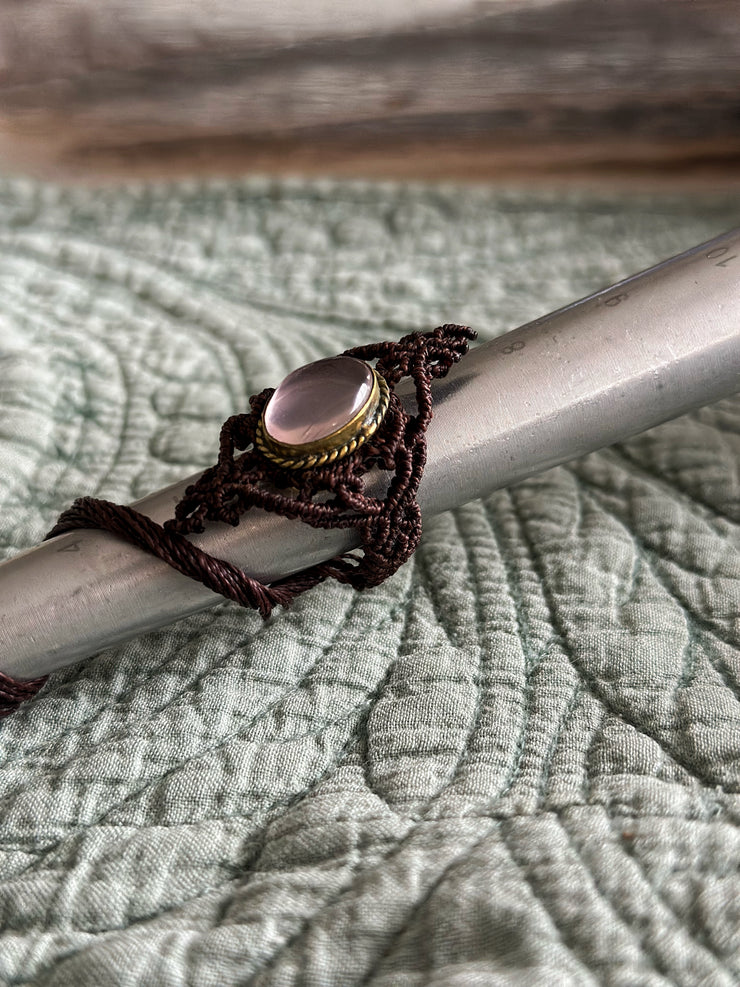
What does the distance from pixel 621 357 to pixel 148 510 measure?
25 centimetres

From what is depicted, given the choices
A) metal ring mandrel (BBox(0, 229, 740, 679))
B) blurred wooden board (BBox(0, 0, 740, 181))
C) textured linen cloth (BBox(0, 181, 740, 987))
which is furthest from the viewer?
blurred wooden board (BBox(0, 0, 740, 181))

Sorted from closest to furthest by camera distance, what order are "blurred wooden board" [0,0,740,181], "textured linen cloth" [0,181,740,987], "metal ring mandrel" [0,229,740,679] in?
"textured linen cloth" [0,181,740,987], "metal ring mandrel" [0,229,740,679], "blurred wooden board" [0,0,740,181]

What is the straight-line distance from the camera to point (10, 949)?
38cm

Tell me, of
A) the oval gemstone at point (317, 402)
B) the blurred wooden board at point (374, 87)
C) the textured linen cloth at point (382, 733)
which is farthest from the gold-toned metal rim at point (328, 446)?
the blurred wooden board at point (374, 87)

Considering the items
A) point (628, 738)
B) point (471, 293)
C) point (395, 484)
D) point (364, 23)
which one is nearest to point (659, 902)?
point (628, 738)

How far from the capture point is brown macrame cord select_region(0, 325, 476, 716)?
1.47ft

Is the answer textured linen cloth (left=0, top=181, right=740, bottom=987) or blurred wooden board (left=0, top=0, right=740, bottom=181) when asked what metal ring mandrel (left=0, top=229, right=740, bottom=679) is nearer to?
textured linen cloth (left=0, top=181, right=740, bottom=987)

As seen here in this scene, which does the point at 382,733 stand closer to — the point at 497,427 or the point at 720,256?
the point at 497,427

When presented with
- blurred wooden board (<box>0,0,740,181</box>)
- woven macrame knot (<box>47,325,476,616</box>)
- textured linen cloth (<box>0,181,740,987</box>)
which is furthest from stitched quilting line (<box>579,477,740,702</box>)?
blurred wooden board (<box>0,0,740,181</box>)

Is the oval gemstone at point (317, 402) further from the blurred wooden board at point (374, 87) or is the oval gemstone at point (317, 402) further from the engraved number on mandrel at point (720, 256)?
the blurred wooden board at point (374, 87)

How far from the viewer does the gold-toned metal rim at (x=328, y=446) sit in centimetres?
44

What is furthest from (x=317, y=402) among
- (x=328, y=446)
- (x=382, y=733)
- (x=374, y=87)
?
(x=374, y=87)

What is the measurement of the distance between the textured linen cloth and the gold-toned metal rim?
0.11 m

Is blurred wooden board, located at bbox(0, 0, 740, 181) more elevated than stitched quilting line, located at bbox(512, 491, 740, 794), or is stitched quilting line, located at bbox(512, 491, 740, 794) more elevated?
blurred wooden board, located at bbox(0, 0, 740, 181)
